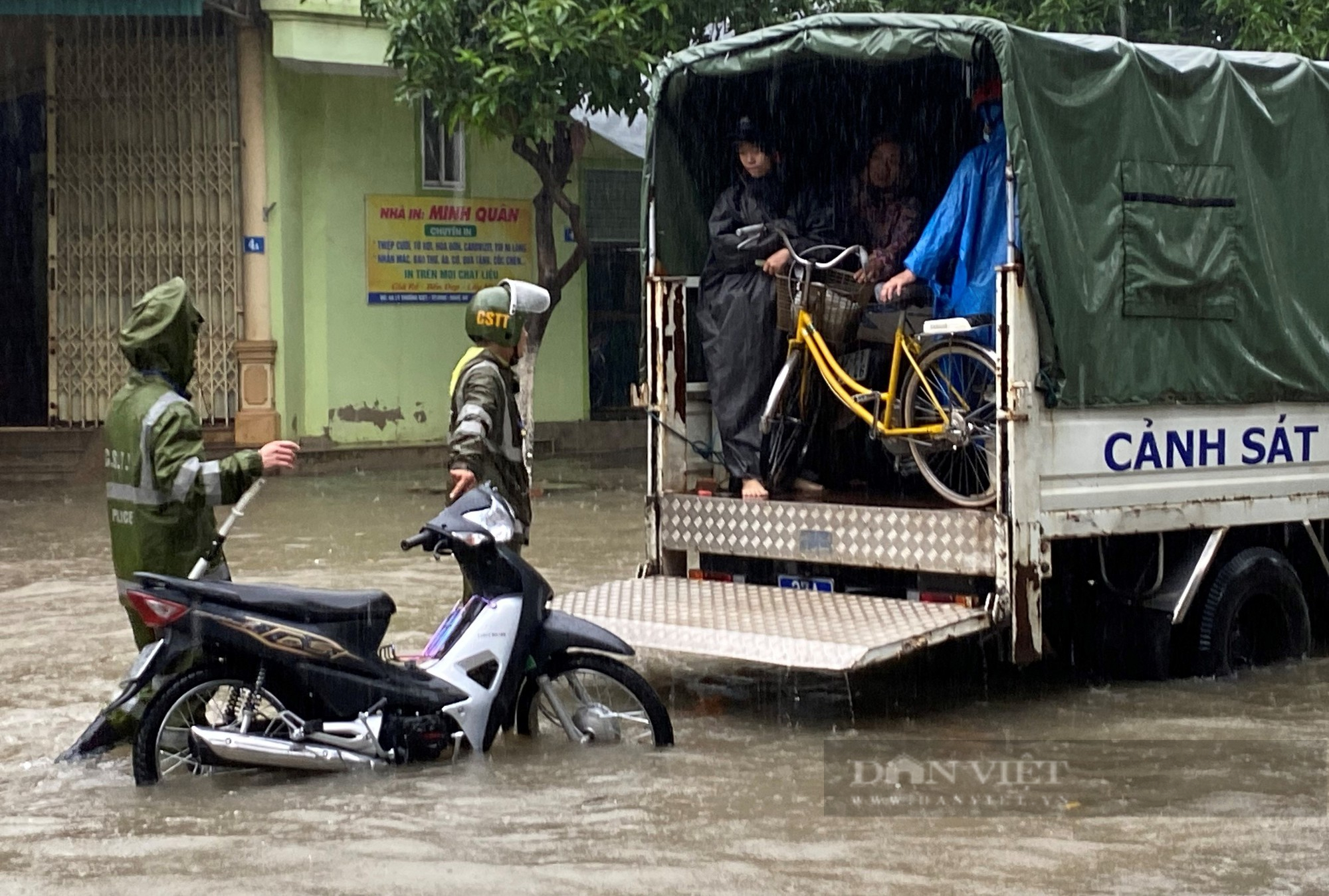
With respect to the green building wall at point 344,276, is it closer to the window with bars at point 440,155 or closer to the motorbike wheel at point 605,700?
the window with bars at point 440,155

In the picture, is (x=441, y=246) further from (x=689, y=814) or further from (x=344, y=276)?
(x=689, y=814)

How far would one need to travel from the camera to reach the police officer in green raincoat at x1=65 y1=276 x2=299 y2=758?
6355 mm

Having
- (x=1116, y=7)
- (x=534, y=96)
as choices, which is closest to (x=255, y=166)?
(x=534, y=96)

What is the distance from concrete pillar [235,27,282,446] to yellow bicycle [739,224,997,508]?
412 inches

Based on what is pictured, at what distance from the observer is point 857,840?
5391 mm

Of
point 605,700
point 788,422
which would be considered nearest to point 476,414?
point 605,700

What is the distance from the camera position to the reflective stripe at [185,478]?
6.34 meters

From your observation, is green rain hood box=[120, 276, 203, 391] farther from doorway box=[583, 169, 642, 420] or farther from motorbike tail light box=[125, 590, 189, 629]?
doorway box=[583, 169, 642, 420]

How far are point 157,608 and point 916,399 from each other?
3.59 meters

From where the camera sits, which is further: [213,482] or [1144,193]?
[1144,193]

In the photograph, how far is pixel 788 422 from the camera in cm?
848

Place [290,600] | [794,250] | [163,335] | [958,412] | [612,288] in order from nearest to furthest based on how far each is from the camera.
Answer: [290,600] → [163,335] → [958,412] → [794,250] → [612,288]

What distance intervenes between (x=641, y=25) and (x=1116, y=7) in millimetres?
4079

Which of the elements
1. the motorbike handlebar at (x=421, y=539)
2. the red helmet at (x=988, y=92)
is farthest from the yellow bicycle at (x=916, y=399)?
the motorbike handlebar at (x=421, y=539)
